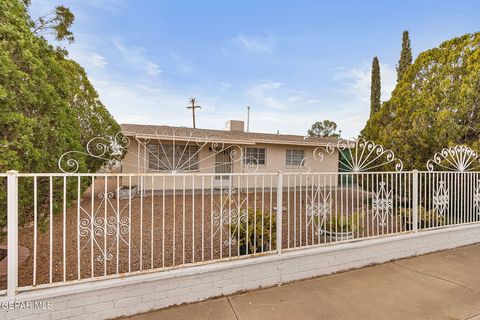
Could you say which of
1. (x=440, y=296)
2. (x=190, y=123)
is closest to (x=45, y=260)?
(x=440, y=296)

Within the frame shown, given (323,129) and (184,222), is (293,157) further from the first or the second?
(323,129)

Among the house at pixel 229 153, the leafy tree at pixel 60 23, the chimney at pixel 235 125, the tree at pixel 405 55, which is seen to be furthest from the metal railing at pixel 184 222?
the tree at pixel 405 55

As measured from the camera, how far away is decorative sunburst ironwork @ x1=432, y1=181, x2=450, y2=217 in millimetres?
4742

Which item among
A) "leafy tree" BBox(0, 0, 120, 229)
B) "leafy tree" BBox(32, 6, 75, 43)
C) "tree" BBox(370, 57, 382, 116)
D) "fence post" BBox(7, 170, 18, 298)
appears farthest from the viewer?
"tree" BBox(370, 57, 382, 116)

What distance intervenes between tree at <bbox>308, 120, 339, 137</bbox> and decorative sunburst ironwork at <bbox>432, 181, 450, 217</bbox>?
3740 cm

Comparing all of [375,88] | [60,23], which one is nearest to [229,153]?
[60,23]

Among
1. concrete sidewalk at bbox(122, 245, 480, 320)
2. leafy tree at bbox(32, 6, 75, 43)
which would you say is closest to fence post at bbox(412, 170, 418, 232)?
concrete sidewalk at bbox(122, 245, 480, 320)

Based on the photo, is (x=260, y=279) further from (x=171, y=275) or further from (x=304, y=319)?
(x=171, y=275)

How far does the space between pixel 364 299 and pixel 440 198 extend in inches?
117

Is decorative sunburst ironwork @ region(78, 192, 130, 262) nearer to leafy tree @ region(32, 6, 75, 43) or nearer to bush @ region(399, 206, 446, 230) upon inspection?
bush @ region(399, 206, 446, 230)

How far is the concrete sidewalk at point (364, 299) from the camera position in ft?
9.12

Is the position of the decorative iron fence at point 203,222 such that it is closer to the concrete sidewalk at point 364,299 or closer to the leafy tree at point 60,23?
the concrete sidewalk at point 364,299

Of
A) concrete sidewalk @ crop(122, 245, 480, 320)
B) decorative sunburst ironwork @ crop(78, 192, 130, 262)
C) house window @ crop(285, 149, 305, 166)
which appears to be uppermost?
house window @ crop(285, 149, 305, 166)

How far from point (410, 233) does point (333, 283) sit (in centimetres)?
203
